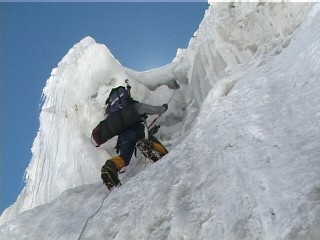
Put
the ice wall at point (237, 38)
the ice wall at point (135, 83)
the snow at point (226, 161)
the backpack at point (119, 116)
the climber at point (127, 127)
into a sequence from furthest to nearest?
the ice wall at point (135, 83) < the backpack at point (119, 116) < the ice wall at point (237, 38) < the climber at point (127, 127) < the snow at point (226, 161)

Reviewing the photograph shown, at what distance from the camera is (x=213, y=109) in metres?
6.02

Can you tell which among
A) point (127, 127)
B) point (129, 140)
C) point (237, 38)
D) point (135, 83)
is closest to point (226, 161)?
point (129, 140)

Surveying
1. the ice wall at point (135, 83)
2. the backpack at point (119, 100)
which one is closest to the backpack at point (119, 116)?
the backpack at point (119, 100)

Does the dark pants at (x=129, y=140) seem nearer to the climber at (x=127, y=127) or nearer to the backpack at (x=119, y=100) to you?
the climber at (x=127, y=127)

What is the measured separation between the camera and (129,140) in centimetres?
734

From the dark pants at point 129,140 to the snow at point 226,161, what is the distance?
1.31ft

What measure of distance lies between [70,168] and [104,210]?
12.9 feet

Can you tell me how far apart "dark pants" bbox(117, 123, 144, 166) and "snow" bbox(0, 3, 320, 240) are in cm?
40

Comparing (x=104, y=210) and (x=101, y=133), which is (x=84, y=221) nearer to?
(x=104, y=210)

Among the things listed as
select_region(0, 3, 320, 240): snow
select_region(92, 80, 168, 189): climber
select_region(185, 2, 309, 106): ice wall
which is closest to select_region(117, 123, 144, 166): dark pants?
select_region(92, 80, 168, 189): climber

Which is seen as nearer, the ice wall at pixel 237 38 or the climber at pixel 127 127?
the climber at pixel 127 127

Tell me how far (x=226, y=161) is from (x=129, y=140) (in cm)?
295

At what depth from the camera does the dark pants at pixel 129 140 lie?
7.12 meters

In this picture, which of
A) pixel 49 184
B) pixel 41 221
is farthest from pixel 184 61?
pixel 41 221
